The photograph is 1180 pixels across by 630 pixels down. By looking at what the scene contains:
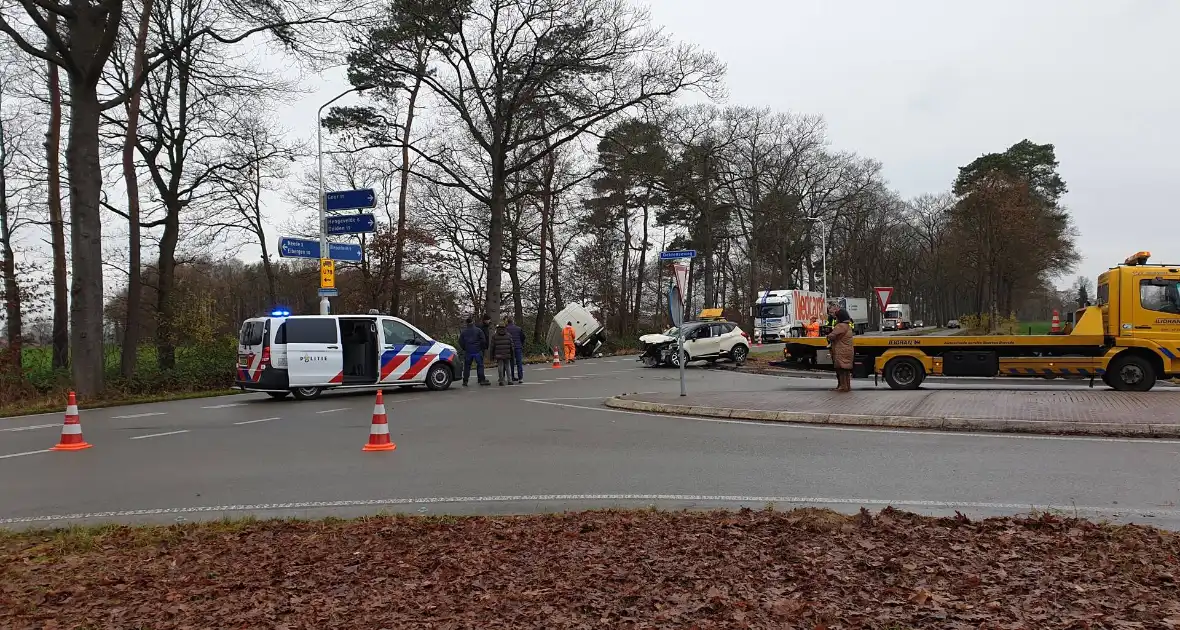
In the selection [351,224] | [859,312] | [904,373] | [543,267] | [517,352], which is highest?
Answer: [543,267]

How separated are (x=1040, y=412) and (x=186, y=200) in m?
25.2

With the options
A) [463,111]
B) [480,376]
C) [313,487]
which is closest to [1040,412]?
[313,487]

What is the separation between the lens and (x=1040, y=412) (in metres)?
11.3

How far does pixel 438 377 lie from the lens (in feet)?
64.0

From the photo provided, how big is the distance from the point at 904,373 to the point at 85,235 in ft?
58.3

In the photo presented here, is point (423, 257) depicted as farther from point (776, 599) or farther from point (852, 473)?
point (776, 599)

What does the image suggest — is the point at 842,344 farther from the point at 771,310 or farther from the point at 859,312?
the point at 859,312

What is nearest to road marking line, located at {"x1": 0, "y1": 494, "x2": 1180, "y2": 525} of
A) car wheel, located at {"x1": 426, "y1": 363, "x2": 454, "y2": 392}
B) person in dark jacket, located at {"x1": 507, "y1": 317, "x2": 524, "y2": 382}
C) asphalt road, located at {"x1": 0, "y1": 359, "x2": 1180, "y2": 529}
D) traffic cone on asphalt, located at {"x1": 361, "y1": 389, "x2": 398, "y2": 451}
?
asphalt road, located at {"x1": 0, "y1": 359, "x2": 1180, "y2": 529}

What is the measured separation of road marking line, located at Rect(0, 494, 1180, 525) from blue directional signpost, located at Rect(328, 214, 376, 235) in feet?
50.5

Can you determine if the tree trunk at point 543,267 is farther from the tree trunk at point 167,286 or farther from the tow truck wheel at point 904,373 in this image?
the tow truck wheel at point 904,373

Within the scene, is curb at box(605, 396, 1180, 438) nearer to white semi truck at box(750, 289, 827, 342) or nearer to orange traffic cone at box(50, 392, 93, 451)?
orange traffic cone at box(50, 392, 93, 451)

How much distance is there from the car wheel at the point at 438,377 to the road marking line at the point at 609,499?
12375 millimetres

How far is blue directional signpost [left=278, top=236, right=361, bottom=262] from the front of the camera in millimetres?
20328

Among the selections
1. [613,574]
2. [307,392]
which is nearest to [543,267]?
[307,392]
